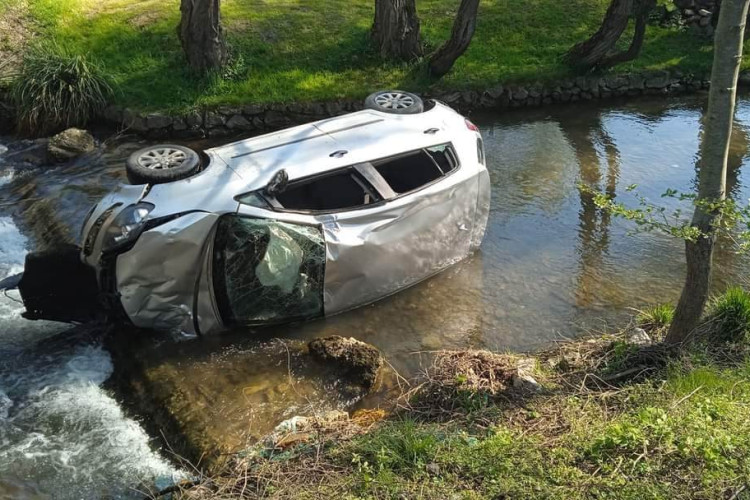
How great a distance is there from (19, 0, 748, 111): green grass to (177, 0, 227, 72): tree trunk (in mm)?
296

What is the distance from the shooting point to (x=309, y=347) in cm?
607

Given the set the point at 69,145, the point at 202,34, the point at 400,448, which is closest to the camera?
the point at 400,448

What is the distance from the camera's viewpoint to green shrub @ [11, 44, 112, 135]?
10.7m

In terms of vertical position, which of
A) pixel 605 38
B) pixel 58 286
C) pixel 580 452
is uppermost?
pixel 605 38

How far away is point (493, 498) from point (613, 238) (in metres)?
5.40

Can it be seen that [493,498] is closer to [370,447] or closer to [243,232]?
[370,447]

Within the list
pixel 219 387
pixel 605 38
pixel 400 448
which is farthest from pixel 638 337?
pixel 605 38

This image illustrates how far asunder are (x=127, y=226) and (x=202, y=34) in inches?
278

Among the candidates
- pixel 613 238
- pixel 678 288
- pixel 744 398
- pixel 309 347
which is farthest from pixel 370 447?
pixel 613 238

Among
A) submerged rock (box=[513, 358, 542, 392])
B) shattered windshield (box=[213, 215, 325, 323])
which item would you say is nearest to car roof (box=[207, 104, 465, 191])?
shattered windshield (box=[213, 215, 325, 323])

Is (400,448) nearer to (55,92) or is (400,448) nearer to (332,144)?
(332,144)

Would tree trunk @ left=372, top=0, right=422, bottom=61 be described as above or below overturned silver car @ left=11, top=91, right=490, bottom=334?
above

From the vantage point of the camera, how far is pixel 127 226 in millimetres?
5473

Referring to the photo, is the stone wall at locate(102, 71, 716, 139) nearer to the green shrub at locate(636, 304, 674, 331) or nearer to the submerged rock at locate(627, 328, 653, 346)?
the green shrub at locate(636, 304, 674, 331)
